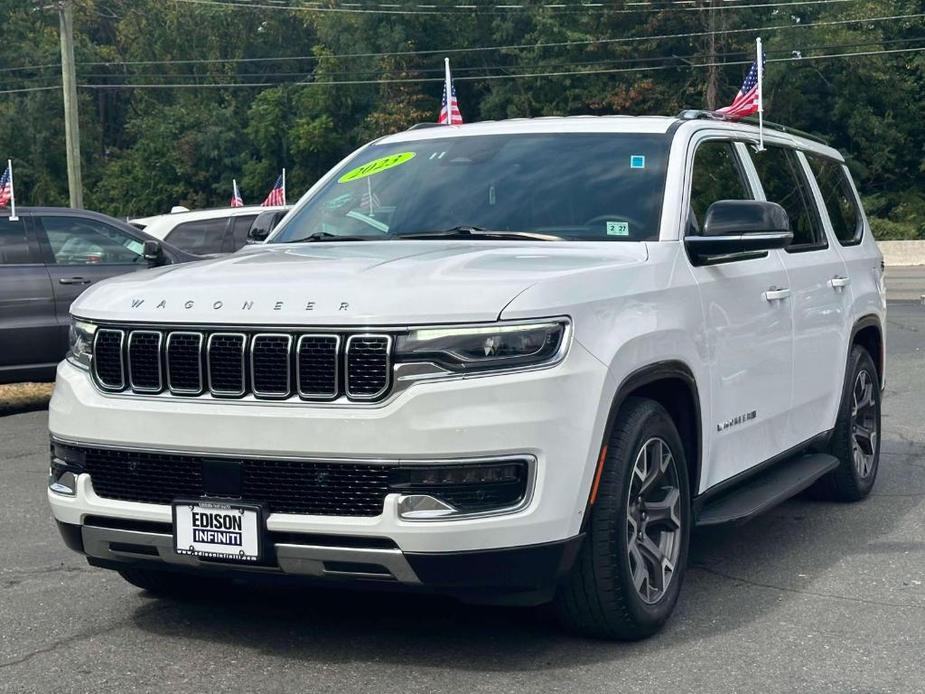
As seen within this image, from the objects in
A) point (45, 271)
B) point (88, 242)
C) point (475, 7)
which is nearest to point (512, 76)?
point (475, 7)

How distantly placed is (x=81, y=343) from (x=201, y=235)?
11981mm

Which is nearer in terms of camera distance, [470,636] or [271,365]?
[271,365]

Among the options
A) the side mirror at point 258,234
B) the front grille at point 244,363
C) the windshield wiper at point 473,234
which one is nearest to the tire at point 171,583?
the front grille at point 244,363

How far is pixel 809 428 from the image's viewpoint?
6.91 metres

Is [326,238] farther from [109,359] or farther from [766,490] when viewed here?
[766,490]

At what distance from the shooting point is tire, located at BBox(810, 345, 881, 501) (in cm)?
746

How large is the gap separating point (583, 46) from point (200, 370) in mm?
64971

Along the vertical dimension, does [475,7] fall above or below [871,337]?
below

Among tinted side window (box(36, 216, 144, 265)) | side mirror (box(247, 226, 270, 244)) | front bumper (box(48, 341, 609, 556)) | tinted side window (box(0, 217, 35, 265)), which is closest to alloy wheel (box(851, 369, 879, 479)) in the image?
side mirror (box(247, 226, 270, 244))

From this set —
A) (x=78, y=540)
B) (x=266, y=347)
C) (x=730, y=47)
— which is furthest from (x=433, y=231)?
(x=730, y=47)

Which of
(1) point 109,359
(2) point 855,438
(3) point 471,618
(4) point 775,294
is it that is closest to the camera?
(1) point 109,359

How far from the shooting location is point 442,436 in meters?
4.32

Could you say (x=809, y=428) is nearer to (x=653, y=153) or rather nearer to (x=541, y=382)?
(x=653, y=153)

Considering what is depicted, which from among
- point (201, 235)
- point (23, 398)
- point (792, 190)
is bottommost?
point (23, 398)
